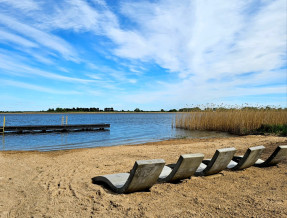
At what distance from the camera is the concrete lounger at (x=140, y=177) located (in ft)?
12.0

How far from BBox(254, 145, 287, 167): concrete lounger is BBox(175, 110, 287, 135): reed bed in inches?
480

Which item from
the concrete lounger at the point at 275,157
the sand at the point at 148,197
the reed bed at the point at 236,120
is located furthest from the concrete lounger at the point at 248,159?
the reed bed at the point at 236,120

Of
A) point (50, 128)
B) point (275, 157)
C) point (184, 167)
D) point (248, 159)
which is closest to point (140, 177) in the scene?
point (184, 167)

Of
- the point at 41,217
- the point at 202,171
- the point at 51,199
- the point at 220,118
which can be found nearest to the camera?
the point at 41,217

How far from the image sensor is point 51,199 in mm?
3697

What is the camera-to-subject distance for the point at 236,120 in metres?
19.9

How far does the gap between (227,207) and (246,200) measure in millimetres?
473

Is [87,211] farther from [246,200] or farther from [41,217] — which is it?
[246,200]

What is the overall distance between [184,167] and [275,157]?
293 cm

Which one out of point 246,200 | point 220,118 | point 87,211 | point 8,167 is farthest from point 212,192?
point 220,118

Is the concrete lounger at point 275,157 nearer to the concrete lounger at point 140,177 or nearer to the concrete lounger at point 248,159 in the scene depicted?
the concrete lounger at point 248,159

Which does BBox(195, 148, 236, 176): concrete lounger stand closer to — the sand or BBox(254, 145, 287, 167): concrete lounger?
the sand

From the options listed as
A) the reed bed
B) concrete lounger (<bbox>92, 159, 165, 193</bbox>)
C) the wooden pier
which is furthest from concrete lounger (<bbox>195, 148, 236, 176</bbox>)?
the wooden pier

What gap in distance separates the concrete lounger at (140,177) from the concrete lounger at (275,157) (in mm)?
3501
